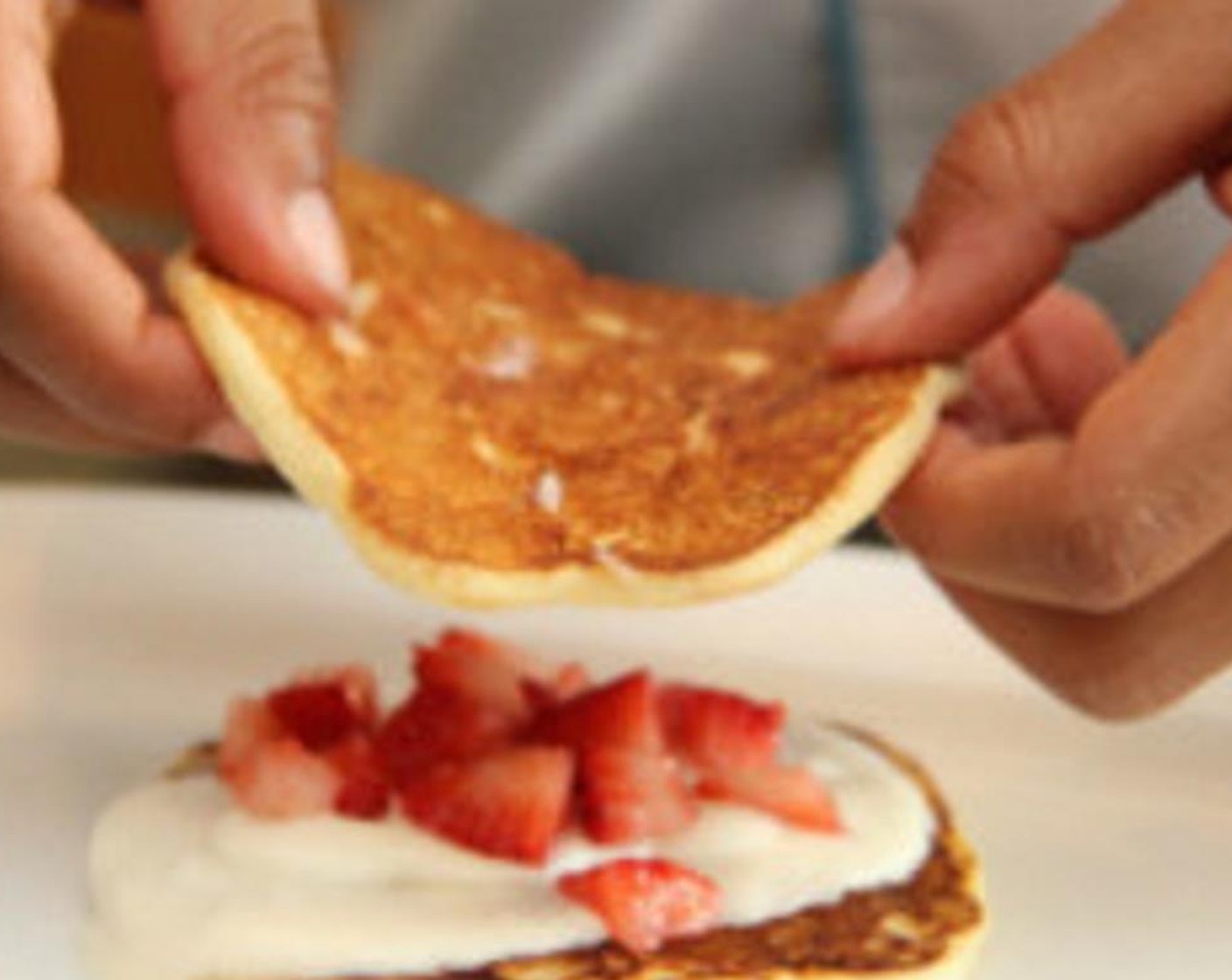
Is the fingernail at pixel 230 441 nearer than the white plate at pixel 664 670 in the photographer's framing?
Yes

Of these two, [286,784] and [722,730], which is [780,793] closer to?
[722,730]

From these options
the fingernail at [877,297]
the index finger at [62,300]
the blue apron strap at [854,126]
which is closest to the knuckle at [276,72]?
the index finger at [62,300]

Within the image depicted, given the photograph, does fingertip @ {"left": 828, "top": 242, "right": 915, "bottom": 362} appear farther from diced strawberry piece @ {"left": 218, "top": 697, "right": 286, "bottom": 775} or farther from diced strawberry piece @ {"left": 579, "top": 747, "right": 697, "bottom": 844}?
diced strawberry piece @ {"left": 218, "top": 697, "right": 286, "bottom": 775}

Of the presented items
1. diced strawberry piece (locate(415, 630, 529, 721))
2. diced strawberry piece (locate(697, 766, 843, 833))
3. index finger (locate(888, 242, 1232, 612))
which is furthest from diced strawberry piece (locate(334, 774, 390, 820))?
index finger (locate(888, 242, 1232, 612))

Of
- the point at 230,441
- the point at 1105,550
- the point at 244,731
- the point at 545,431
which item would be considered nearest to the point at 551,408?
the point at 545,431

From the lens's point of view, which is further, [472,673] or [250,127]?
[472,673]

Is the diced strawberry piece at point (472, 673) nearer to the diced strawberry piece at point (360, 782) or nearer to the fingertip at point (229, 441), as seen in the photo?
the diced strawberry piece at point (360, 782)

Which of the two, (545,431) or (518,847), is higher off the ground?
(545,431)
